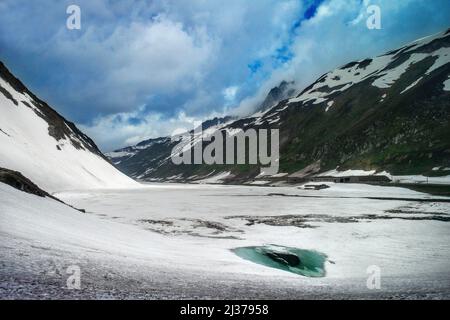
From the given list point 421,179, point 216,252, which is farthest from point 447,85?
point 216,252

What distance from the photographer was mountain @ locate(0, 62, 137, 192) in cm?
8441

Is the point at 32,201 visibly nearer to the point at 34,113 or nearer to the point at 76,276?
the point at 76,276

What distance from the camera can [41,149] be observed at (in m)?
101

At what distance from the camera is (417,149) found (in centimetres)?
13625

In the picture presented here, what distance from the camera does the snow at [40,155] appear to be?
83.2m

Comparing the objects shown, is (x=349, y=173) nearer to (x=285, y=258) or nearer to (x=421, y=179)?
(x=421, y=179)

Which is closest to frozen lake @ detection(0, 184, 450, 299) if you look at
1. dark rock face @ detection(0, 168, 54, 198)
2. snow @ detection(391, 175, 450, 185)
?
dark rock face @ detection(0, 168, 54, 198)

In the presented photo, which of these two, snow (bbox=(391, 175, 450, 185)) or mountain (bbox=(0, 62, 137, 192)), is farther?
snow (bbox=(391, 175, 450, 185))

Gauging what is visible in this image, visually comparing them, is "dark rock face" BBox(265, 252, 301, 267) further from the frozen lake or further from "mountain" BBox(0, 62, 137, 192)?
"mountain" BBox(0, 62, 137, 192)

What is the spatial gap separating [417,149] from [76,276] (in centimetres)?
15029

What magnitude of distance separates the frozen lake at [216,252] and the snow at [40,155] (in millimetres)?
54500

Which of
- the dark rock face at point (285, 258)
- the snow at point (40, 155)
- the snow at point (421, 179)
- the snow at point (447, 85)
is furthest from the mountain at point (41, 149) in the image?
the snow at point (447, 85)

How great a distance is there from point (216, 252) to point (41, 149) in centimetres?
9549
